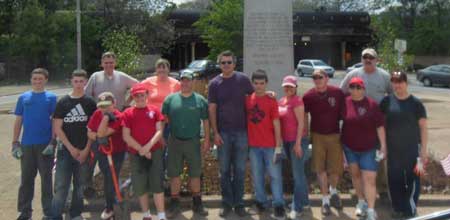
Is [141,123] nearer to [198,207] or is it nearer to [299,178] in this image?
[198,207]

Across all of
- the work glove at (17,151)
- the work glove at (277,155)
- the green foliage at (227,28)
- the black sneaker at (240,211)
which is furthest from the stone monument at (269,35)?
the green foliage at (227,28)

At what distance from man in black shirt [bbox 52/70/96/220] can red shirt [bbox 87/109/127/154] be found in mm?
171

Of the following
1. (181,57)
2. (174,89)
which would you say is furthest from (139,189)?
(181,57)

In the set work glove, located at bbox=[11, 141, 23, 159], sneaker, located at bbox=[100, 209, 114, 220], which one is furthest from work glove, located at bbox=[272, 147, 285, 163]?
work glove, located at bbox=[11, 141, 23, 159]

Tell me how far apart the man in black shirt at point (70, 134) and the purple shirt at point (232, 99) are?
4.68ft

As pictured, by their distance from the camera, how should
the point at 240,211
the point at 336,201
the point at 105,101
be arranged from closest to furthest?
the point at 105,101 → the point at 240,211 → the point at 336,201

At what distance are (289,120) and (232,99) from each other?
27.5 inches

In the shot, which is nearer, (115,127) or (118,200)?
(115,127)

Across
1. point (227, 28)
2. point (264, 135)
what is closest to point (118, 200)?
point (264, 135)

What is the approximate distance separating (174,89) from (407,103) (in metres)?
2.69

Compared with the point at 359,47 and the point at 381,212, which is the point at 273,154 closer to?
the point at 381,212

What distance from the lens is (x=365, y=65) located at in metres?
7.08

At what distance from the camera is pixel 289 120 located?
668 cm

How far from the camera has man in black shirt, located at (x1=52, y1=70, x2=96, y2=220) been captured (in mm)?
6215
